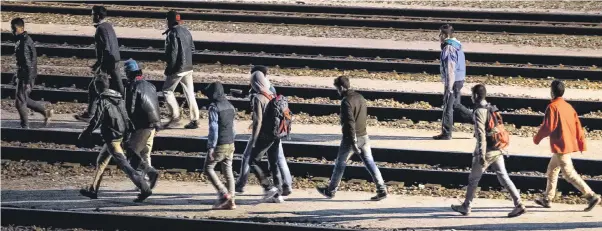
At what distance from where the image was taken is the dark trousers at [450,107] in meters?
18.0

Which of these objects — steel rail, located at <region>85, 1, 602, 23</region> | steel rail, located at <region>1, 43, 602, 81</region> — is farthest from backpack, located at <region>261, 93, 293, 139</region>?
steel rail, located at <region>85, 1, 602, 23</region>

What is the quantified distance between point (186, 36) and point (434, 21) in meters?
9.08

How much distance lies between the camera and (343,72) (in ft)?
75.2

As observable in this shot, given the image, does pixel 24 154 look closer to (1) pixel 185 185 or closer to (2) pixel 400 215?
(1) pixel 185 185

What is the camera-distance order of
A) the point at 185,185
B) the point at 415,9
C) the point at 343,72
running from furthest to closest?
the point at 415,9 < the point at 343,72 < the point at 185,185

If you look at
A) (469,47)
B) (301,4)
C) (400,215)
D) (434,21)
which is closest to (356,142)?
(400,215)

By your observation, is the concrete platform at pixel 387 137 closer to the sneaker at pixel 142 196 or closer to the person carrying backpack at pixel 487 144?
the person carrying backpack at pixel 487 144

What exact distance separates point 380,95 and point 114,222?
759cm

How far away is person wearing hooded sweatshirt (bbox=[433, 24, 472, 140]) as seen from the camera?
17.5 meters

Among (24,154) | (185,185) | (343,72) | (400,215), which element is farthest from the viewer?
(343,72)

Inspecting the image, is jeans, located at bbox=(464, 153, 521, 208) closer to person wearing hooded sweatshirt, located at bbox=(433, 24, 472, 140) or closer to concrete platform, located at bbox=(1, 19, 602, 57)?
person wearing hooded sweatshirt, located at bbox=(433, 24, 472, 140)

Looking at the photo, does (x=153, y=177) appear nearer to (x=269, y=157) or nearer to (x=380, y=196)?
(x=269, y=157)

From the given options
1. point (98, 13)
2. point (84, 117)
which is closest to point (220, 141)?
point (98, 13)

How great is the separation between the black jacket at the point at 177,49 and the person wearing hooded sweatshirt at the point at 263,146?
3.21m
